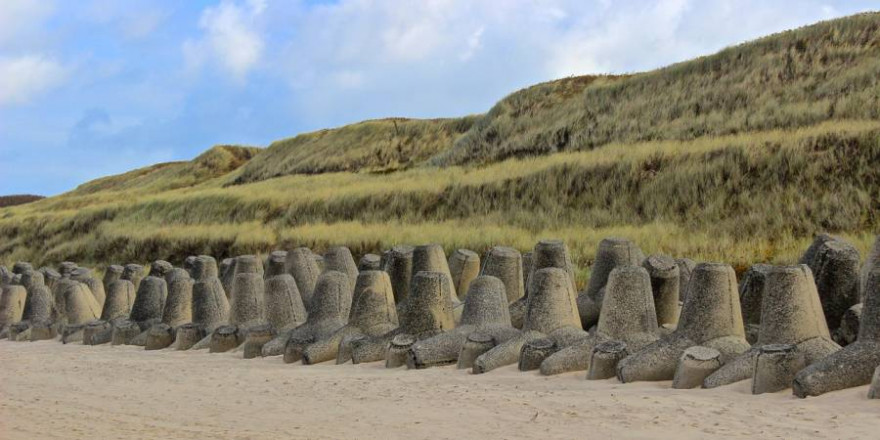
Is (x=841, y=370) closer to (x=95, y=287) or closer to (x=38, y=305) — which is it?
(x=38, y=305)

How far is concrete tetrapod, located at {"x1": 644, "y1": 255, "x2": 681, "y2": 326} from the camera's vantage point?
11383 millimetres

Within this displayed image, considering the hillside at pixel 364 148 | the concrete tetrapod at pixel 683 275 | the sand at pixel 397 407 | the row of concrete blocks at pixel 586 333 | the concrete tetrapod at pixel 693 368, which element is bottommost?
the sand at pixel 397 407

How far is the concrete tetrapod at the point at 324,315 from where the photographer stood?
12273 mm

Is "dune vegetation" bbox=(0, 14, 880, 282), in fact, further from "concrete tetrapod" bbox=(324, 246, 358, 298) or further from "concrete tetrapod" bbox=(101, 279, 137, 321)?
"concrete tetrapod" bbox=(101, 279, 137, 321)

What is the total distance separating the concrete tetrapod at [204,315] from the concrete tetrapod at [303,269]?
3.88 ft

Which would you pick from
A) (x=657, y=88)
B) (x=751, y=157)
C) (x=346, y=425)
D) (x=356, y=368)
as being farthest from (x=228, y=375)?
(x=657, y=88)

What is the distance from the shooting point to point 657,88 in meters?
35.8

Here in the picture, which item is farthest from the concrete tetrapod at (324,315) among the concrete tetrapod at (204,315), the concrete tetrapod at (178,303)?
the concrete tetrapod at (178,303)

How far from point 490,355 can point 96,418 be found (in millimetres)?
3505

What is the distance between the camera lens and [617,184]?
24.8 meters

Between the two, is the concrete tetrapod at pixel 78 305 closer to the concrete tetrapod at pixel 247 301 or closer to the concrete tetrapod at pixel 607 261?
the concrete tetrapod at pixel 247 301

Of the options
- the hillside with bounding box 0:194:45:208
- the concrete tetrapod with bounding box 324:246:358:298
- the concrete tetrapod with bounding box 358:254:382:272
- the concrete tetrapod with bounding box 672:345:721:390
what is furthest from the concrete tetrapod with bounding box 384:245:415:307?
the hillside with bounding box 0:194:45:208

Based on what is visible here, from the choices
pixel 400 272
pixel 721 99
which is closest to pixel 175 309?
pixel 400 272

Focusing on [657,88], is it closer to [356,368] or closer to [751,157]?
[751,157]
